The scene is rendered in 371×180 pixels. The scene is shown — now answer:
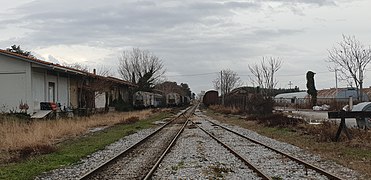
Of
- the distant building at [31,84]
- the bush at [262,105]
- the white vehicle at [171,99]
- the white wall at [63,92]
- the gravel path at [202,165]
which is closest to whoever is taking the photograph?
the gravel path at [202,165]

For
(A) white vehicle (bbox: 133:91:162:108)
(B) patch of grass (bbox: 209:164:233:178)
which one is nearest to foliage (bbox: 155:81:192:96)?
(A) white vehicle (bbox: 133:91:162:108)

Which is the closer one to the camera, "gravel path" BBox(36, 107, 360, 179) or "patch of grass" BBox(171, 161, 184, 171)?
"gravel path" BBox(36, 107, 360, 179)

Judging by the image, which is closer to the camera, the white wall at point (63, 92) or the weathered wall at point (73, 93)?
the white wall at point (63, 92)

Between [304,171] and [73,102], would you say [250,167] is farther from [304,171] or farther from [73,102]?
[73,102]

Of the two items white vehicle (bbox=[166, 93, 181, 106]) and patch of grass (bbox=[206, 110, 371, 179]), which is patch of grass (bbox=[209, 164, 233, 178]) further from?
white vehicle (bbox=[166, 93, 181, 106])

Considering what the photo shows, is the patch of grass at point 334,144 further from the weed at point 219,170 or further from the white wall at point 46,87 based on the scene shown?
the white wall at point 46,87

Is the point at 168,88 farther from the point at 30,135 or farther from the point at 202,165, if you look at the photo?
the point at 202,165

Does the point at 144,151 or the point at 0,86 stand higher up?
the point at 0,86

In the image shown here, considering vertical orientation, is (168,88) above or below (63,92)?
above

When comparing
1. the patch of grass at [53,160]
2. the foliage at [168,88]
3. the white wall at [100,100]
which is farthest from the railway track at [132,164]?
the foliage at [168,88]

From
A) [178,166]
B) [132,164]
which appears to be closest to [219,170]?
[178,166]

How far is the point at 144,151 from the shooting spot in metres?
14.6

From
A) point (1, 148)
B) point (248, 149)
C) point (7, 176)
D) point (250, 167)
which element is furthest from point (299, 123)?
point (7, 176)

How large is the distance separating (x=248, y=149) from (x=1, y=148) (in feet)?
26.9
